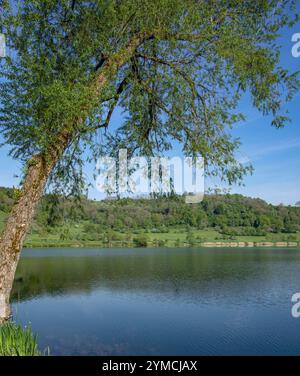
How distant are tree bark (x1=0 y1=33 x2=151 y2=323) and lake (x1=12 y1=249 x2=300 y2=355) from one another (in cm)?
1483

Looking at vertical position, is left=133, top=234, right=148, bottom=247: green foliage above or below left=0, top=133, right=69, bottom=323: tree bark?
below

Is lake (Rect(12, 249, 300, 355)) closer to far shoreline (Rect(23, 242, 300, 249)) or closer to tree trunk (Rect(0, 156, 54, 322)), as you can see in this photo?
tree trunk (Rect(0, 156, 54, 322))

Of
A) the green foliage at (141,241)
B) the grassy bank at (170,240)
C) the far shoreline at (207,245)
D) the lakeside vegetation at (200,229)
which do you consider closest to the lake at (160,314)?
the lakeside vegetation at (200,229)

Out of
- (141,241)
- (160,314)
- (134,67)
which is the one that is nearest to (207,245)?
(141,241)

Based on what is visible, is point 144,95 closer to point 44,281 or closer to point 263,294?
point 263,294

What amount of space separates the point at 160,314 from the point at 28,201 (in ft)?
82.2

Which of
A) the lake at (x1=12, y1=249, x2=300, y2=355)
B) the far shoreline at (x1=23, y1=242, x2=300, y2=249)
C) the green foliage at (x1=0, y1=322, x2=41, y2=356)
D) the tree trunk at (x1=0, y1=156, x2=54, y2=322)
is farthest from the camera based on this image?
the far shoreline at (x1=23, y1=242, x2=300, y2=249)

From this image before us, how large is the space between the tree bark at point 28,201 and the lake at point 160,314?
14833 mm

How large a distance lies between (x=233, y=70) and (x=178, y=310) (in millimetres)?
26368

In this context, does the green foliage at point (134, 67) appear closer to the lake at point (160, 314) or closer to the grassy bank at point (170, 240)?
the lake at point (160, 314)

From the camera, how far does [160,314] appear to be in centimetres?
3142

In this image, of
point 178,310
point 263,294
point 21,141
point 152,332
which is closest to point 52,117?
point 21,141

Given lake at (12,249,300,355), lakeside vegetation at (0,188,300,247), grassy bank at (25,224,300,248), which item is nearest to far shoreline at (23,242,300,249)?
grassy bank at (25,224,300,248)

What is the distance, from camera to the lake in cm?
2302
